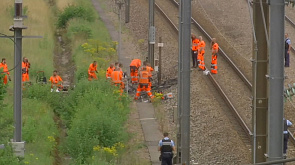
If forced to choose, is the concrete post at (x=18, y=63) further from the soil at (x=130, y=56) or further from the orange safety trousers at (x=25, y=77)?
the orange safety trousers at (x=25, y=77)

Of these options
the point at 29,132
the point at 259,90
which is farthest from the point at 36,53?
the point at 259,90

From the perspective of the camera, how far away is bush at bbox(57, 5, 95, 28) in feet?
145

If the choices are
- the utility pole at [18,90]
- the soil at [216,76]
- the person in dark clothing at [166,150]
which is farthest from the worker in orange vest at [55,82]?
the utility pole at [18,90]

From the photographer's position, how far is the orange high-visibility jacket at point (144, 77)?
27.0 m

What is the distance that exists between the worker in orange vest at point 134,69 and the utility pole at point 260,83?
51.2 ft

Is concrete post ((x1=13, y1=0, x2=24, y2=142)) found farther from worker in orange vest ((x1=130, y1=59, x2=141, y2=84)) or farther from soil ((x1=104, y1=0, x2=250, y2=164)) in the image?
worker in orange vest ((x1=130, y1=59, x2=141, y2=84))

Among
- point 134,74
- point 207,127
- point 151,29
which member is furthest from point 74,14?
point 207,127

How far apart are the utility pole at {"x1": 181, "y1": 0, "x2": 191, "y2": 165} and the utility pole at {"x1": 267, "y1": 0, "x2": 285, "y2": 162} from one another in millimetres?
7390

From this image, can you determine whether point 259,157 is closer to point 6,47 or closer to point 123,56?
point 123,56

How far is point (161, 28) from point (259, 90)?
25835mm

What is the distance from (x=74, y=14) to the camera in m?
45.1

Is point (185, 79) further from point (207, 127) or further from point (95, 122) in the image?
point (207, 127)

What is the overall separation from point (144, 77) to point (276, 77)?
16266 mm

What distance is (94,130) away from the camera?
68.0 feet
